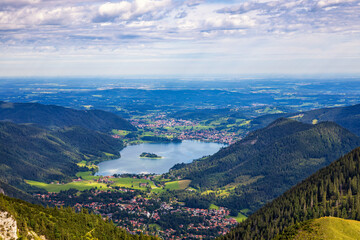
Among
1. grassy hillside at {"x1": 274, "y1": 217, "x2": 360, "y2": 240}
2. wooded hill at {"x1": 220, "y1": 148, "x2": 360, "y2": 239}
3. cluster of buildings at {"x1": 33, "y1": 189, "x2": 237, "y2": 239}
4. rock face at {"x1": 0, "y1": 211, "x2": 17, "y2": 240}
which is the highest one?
rock face at {"x1": 0, "y1": 211, "x2": 17, "y2": 240}

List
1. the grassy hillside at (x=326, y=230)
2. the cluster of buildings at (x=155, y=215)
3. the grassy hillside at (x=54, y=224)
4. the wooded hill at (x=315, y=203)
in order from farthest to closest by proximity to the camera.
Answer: the cluster of buildings at (x=155, y=215), the wooded hill at (x=315, y=203), the grassy hillside at (x=326, y=230), the grassy hillside at (x=54, y=224)

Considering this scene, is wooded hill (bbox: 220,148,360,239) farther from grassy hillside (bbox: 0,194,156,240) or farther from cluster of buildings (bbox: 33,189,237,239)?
grassy hillside (bbox: 0,194,156,240)

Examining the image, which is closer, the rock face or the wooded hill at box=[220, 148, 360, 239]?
the rock face

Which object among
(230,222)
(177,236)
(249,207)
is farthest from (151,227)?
(249,207)

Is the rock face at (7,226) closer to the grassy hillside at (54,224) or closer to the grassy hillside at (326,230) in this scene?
the grassy hillside at (54,224)

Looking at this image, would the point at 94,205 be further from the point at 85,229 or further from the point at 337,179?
the point at 337,179

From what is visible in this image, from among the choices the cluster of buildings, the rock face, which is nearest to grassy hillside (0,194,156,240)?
the rock face

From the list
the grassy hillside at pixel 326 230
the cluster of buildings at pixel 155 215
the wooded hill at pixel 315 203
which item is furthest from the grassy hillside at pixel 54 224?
the grassy hillside at pixel 326 230
